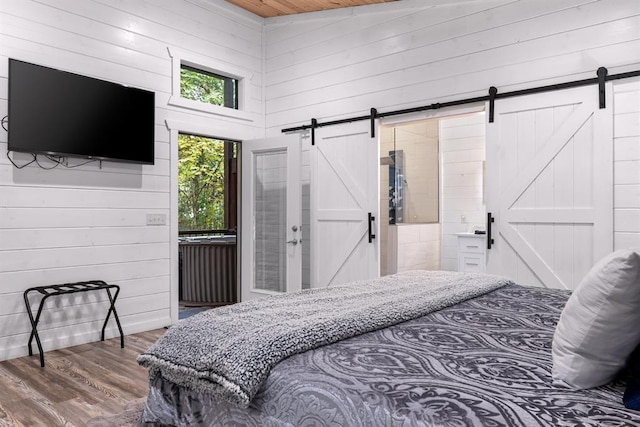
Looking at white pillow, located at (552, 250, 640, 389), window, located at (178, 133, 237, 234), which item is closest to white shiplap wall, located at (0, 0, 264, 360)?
white pillow, located at (552, 250, 640, 389)

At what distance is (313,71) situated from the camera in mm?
4984

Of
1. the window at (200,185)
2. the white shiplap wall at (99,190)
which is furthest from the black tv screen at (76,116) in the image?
the window at (200,185)

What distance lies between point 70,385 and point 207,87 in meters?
4.55

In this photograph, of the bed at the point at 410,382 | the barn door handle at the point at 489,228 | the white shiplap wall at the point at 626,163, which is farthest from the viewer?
the barn door handle at the point at 489,228

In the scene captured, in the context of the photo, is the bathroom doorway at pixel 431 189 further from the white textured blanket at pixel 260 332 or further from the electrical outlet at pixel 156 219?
the white textured blanket at pixel 260 332

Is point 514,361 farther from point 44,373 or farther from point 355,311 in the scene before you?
point 44,373

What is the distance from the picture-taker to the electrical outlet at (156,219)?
4262 millimetres

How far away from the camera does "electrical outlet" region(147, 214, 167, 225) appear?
4262mm

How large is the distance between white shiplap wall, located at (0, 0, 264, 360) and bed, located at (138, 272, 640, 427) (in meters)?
2.47

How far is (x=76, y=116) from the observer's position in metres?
3.67

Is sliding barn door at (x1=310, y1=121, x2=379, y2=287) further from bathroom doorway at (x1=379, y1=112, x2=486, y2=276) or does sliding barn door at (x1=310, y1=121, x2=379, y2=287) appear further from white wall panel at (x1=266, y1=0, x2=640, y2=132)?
bathroom doorway at (x1=379, y1=112, x2=486, y2=276)

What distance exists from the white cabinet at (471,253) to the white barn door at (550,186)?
5.35 ft

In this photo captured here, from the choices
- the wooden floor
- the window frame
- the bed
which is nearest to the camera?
the bed

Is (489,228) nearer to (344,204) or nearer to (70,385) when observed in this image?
(344,204)
